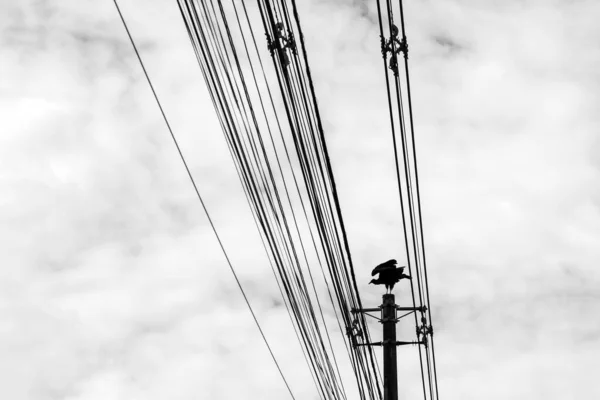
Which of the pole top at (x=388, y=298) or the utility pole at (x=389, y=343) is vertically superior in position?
the pole top at (x=388, y=298)

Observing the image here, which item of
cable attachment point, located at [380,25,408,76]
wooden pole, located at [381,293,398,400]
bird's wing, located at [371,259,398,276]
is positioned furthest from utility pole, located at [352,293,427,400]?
cable attachment point, located at [380,25,408,76]

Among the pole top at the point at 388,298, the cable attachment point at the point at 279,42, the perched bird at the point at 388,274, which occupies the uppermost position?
the perched bird at the point at 388,274

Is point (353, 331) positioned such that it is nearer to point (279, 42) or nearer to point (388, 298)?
point (388, 298)

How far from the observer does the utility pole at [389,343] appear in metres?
14.0

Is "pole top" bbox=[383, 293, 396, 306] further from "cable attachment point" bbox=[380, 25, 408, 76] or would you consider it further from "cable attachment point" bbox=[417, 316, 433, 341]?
"cable attachment point" bbox=[380, 25, 408, 76]

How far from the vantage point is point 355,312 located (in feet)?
42.6

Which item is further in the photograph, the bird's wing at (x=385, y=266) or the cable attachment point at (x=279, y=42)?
the bird's wing at (x=385, y=266)

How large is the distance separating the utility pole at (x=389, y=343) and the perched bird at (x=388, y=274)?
279 mm

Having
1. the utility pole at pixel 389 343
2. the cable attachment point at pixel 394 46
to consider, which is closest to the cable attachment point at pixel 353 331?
the utility pole at pixel 389 343

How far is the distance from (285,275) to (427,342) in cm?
664

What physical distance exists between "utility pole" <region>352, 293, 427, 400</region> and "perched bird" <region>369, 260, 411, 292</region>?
0.92 ft

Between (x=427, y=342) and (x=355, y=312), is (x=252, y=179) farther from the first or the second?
(x=427, y=342)

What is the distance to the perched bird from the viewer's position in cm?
1455

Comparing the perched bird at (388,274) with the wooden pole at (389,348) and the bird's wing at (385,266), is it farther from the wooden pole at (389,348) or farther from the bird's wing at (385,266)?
the wooden pole at (389,348)
